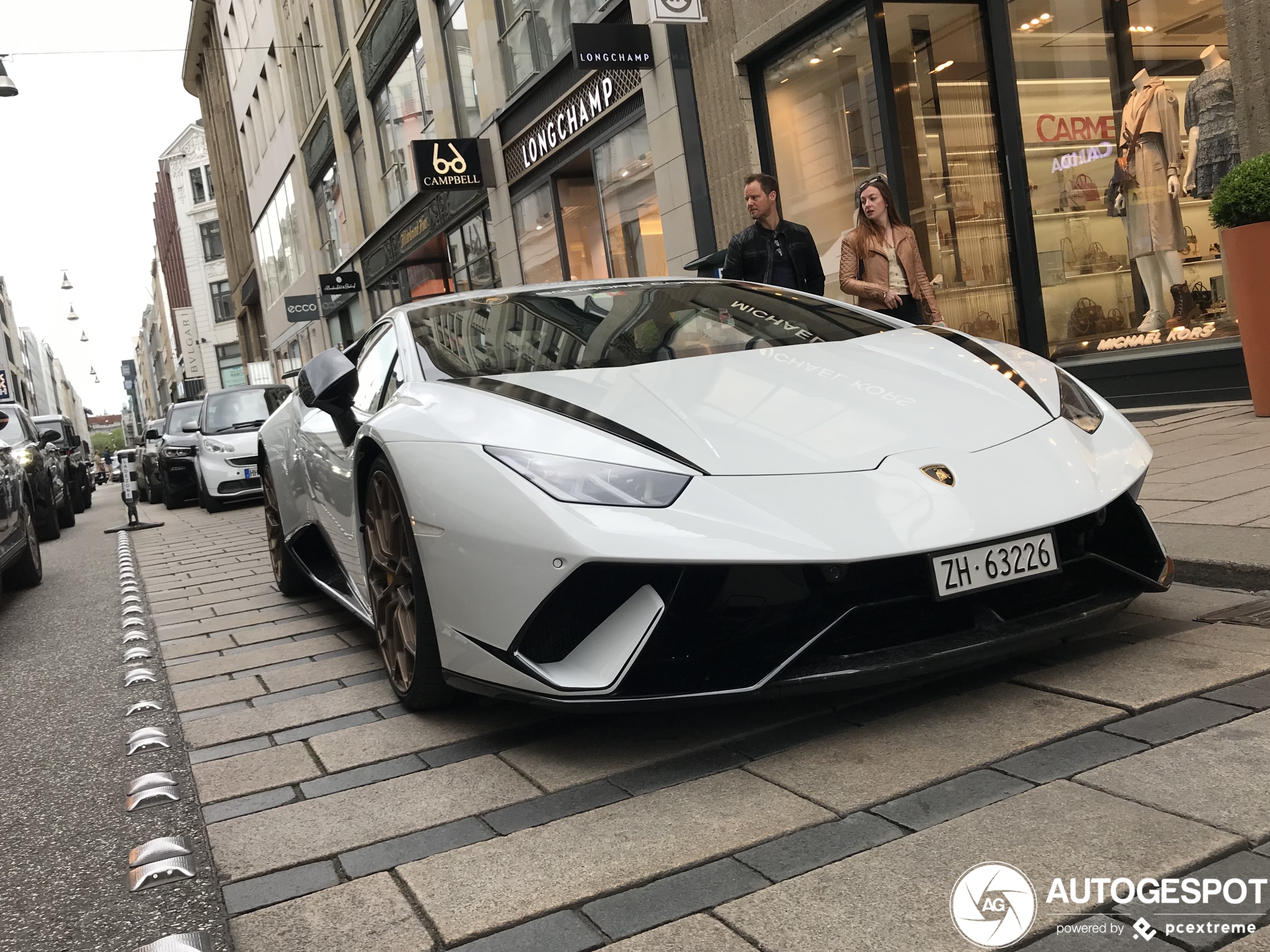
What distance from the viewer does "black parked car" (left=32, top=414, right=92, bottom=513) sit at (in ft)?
56.7

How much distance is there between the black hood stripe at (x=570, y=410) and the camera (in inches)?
106

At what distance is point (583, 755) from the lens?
2791 millimetres

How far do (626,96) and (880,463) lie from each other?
1030cm

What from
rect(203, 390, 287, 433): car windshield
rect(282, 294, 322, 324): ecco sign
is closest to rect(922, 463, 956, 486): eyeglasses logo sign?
rect(203, 390, 287, 433): car windshield

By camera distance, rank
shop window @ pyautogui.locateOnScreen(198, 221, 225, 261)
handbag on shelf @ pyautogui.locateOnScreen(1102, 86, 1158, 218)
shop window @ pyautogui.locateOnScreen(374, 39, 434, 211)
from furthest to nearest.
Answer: shop window @ pyautogui.locateOnScreen(198, 221, 225, 261), shop window @ pyautogui.locateOnScreen(374, 39, 434, 211), handbag on shelf @ pyautogui.locateOnScreen(1102, 86, 1158, 218)

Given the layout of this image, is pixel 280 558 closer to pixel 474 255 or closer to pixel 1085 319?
pixel 1085 319

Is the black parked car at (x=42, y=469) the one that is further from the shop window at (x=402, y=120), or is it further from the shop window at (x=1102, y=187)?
the shop window at (x=1102, y=187)

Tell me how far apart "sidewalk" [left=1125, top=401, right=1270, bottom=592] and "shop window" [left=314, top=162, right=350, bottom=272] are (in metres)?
22.5

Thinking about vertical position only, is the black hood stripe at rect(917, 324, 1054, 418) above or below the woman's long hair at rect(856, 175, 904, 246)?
below

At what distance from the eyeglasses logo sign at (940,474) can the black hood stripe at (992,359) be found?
48cm

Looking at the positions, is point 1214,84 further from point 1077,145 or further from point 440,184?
point 440,184

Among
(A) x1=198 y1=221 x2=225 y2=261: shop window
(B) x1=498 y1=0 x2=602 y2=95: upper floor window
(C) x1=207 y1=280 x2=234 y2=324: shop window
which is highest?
(A) x1=198 y1=221 x2=225 y2=261: shop window

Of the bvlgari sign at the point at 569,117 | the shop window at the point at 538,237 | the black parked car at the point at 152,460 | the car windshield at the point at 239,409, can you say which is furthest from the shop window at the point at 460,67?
the black parked car at the point at 152,460

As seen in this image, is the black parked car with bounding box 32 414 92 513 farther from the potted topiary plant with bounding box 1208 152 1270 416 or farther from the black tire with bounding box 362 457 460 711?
the potted topiary plant with bounding box 1208 152 1270 416
